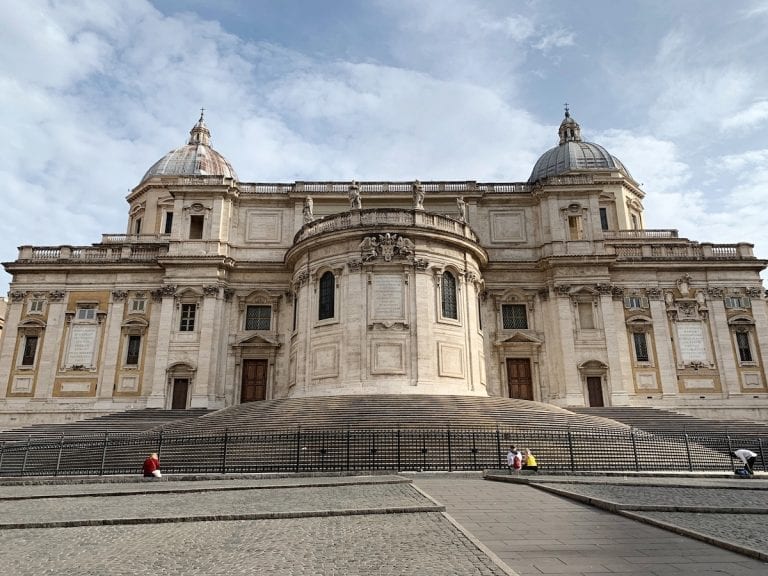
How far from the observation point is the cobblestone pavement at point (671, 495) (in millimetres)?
10125

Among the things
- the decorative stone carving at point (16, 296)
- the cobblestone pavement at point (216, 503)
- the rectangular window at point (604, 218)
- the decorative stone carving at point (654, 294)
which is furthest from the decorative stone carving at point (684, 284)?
the decorative stone carving at point (16, 296)

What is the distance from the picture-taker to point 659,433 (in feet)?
76.1

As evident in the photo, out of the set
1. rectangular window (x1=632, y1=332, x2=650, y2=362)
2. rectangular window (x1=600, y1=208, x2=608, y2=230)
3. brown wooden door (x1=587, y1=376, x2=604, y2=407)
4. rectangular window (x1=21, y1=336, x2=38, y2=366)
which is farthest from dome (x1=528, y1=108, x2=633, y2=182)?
rectangular window (x1=21, y1=336, x2=38, y2=366)

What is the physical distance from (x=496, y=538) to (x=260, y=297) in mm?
27485

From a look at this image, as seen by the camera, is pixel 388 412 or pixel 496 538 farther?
pixel 388 412

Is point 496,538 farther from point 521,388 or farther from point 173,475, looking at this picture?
point 521,388

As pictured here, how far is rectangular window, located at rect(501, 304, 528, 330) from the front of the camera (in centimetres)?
3303

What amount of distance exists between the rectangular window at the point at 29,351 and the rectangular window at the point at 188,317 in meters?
8.71

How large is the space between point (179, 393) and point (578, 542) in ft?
91.4

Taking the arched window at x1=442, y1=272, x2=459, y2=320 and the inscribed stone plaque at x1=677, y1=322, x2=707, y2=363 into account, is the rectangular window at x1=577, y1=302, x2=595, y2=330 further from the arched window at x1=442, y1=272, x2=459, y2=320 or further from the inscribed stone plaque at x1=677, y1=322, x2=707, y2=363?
the arched window at x1=442, y1=272, x2=459, y2=320

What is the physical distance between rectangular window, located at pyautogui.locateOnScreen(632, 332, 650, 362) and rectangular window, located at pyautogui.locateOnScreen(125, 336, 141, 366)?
1133 inches

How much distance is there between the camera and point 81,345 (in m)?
32.3

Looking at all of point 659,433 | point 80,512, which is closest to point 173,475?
point 80,512

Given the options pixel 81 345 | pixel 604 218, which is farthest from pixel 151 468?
pixel 604 218
